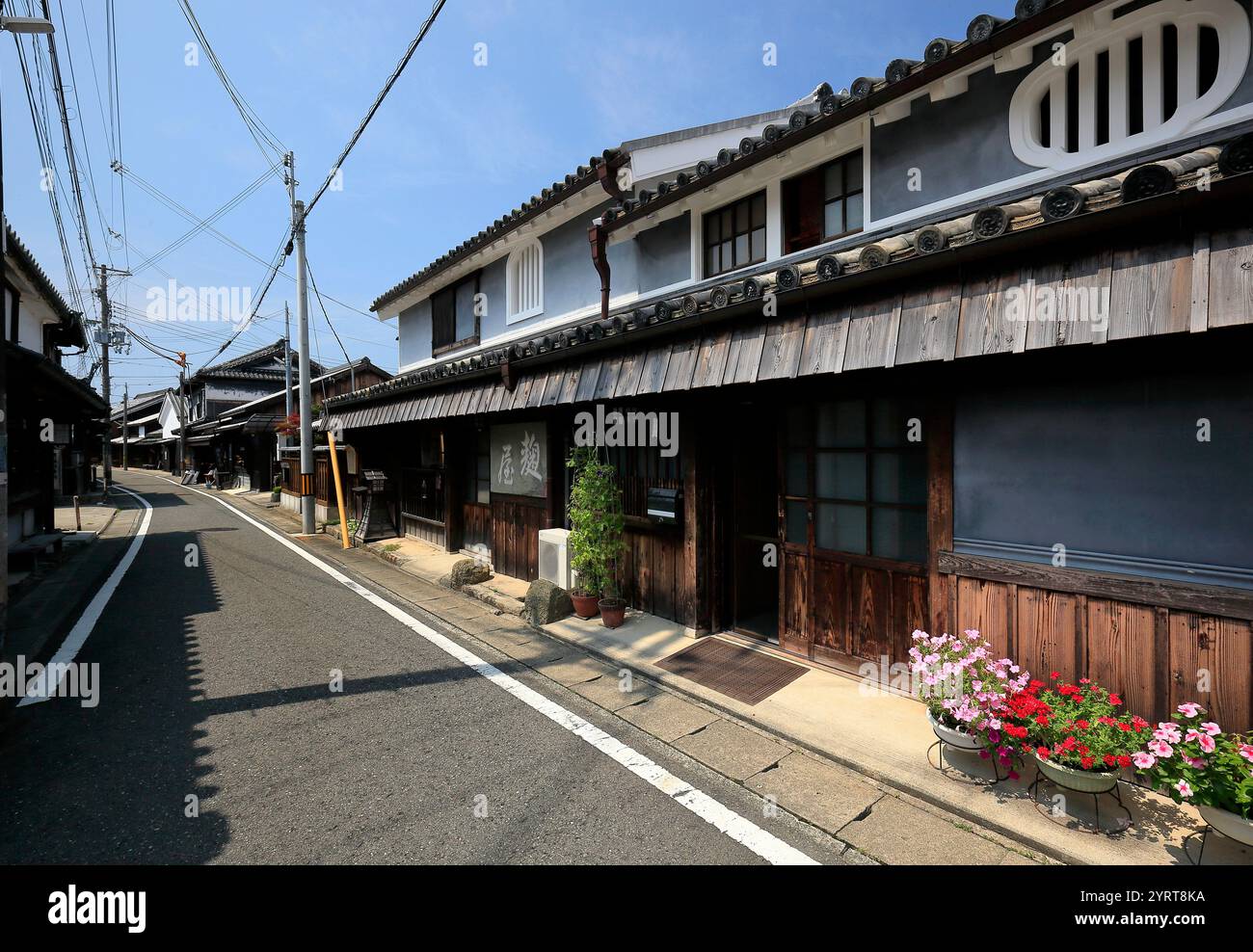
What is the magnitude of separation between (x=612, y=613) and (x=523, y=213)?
8.08 m

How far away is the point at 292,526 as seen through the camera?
19.1 metres

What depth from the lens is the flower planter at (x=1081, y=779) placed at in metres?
3.30

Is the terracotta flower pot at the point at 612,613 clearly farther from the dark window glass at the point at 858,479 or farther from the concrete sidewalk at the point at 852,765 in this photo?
the dark window glass at the point at 858,479

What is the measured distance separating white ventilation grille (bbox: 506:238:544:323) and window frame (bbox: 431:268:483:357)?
1575 millimetres

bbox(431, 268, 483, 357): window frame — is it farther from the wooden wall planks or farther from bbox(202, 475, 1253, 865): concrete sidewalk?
the wooden wall planks

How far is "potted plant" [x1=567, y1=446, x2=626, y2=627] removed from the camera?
7.49m

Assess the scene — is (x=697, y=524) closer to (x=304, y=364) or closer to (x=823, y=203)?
(x=823, y=203)

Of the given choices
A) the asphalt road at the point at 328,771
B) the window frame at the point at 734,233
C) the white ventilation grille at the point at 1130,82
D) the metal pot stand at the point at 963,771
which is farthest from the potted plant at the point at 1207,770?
the window frame at the point at 734,233

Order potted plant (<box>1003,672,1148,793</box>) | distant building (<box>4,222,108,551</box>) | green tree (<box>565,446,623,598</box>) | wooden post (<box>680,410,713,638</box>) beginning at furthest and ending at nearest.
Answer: distant building (<box>4,222,108,551</box>) < green tree (<box>565,446,623,598</box>) < wooden post (<box>680,410,713,638</box>) < potted plant (<box>1003,672,1148,793</box>)

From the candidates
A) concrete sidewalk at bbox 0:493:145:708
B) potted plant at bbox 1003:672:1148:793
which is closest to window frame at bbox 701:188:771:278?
potted plant at bbox 1003:672:1148:793

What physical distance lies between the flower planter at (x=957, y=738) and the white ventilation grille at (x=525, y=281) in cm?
990

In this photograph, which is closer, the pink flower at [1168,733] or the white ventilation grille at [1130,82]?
the pink flower at [1168,733]
